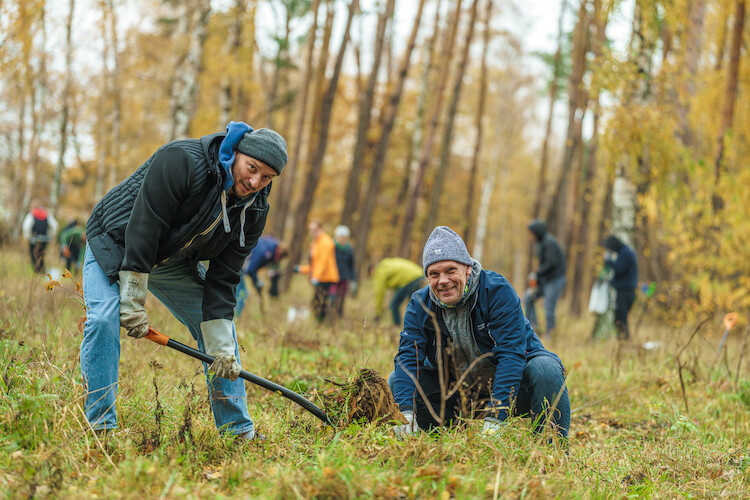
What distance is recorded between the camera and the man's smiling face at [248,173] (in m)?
3.13

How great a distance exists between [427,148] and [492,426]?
1260cm

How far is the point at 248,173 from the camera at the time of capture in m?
3.15

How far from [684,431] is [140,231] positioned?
146 inches

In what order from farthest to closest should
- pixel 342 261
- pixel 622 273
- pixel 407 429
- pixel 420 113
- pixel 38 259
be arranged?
pixel 420 113
pixel 342 261
pixel 622 273
pixel 38 259
pixel 407 429

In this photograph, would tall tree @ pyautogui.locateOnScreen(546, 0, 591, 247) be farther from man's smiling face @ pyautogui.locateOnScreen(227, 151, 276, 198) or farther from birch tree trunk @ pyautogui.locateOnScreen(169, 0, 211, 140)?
man's smiling face @ pyautogui.locateOnScreen(227, 151, 276, 198)

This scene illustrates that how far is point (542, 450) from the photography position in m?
3.13

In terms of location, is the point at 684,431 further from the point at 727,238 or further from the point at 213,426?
the point at 727,238

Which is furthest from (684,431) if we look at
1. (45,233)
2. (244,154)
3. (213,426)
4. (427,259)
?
(45,233)

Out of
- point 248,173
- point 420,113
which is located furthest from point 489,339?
point 420,113

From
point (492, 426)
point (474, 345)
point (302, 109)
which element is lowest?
point (492, 426)

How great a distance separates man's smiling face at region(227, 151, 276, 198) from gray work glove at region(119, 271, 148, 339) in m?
0.64

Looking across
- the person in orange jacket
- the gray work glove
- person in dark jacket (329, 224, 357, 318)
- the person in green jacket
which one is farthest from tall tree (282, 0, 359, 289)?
the gray work glove

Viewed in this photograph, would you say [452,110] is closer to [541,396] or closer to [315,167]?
[315,167]

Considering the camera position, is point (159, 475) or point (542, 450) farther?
point (542, 450)
